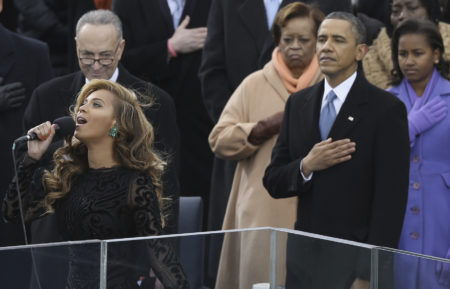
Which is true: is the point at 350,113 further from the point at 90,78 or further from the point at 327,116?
the point at 90,78

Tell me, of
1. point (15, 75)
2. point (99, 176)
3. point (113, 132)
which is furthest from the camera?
point (15, 75)

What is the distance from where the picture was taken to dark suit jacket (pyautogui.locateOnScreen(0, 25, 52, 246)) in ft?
19.8

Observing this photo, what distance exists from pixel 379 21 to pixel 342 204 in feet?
7.63

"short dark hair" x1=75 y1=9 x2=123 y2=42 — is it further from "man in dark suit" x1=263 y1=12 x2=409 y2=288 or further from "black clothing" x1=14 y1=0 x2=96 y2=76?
"black clothing" x1=14 y1=0 x2=96 y2=76

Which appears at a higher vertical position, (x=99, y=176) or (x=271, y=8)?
(x=271, y=8)

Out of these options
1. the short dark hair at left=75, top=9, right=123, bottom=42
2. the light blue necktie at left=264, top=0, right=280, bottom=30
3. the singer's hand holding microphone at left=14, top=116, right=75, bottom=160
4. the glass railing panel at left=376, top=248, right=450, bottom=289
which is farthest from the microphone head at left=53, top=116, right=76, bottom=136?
the light blue necktie at left=264, top=0, right=280, bottom=30

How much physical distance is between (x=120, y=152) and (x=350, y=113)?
1.08 metres

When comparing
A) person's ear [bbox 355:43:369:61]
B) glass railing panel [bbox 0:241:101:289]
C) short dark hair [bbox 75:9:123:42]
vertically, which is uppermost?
short dark hair [bbox 75:9:123:42]

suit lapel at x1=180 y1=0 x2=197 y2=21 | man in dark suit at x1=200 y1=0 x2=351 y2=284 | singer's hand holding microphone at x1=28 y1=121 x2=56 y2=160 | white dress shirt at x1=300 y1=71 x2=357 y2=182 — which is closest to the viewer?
singer's hand holding microphone at x1=28 y1=121 x2=56 y2=160

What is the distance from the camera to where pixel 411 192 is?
17.3ft

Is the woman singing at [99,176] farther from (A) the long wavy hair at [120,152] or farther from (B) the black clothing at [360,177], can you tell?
(B) the black clothing at [360,177]

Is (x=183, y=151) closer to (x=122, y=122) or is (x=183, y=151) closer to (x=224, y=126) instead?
(x=224, y=126)

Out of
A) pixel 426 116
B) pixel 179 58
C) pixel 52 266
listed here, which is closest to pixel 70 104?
pixel 179 58

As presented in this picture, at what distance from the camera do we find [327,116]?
4742 mm
